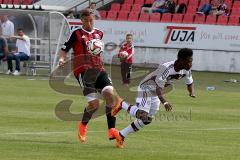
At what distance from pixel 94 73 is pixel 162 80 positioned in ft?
4.85

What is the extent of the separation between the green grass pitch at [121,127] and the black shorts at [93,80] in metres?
0.94

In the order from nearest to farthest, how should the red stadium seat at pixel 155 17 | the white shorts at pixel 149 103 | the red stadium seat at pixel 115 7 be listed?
the white shorts at pixel 149 103, the red stadium seat at pixel 155 17, the red stadium seat at pixel 115 7

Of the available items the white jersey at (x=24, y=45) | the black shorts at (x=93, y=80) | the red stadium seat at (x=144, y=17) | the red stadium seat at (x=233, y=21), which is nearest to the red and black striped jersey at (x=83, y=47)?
the black shorts at (x=93, y=80)

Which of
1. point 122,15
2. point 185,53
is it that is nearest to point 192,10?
point 122,15

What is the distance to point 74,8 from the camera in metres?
44.0

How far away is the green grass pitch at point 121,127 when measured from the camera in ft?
42.2

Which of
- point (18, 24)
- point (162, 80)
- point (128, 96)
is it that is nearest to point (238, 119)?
point (128, 96)

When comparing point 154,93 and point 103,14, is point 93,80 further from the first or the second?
point 103,14

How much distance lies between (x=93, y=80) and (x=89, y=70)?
0.85 feet

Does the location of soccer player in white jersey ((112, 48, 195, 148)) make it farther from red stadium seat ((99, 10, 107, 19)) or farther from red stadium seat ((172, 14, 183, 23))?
red stadium seat ((99, 10, 107, 19))

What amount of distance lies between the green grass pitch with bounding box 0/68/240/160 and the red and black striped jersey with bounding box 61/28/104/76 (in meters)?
1.35

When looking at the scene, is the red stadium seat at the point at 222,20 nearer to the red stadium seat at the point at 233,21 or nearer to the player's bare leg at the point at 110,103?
the red stadium seat at the point at 233,21

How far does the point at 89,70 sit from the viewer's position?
14797 millimetres

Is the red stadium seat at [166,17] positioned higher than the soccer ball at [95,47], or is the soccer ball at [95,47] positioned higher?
the soccer ball at [95,47]
